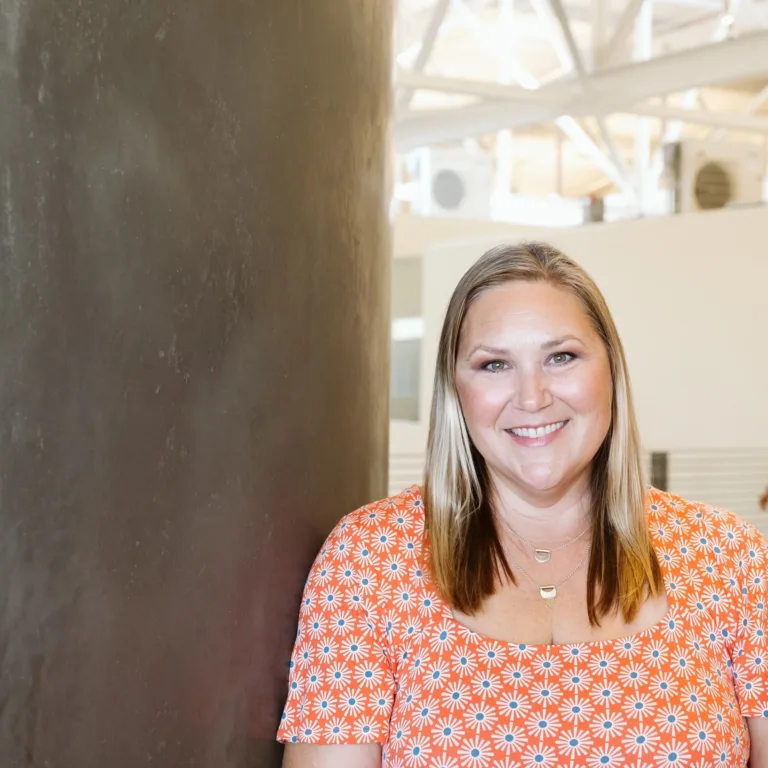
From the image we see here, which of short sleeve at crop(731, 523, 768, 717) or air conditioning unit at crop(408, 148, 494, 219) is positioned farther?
air conditioning unit at crop(408, 148, 494, 219)

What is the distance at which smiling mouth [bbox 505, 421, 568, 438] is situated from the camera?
5.19 ft

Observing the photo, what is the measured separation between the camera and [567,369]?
1.60 metres

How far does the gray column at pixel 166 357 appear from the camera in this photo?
76cm

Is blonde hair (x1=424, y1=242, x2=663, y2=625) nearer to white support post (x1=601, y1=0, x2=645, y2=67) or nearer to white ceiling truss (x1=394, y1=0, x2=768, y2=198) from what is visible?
white ceiling truss (x1=394, y1=0, x2=768, y2=198)

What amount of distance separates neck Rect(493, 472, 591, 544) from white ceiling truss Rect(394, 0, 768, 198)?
4605 mm

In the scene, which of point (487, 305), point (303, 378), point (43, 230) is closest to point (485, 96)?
point (487, 305)

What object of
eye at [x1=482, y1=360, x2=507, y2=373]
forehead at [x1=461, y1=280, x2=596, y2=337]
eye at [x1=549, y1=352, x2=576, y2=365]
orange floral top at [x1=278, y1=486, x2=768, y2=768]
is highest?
forehead at [x1=461, y1=280, x2=596, y2=337]

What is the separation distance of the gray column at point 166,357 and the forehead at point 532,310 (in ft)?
1.05

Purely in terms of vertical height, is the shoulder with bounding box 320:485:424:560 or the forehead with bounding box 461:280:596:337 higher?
the forehead with bounding box 461:280:596:337

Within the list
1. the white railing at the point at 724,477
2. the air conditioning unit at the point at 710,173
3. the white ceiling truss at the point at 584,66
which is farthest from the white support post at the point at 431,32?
the white railing at the point at 724,477

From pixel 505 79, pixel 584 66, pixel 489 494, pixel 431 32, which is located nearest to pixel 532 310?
pixel 489 494

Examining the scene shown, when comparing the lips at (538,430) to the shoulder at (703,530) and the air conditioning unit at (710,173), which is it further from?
the air conditioning unit at (710,173)

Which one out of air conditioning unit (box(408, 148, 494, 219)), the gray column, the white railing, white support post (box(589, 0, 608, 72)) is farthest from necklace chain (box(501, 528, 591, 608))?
air conditioning unit (box(408, 148, 494, 219))

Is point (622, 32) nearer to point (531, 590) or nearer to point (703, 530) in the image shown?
point (703, 530)
